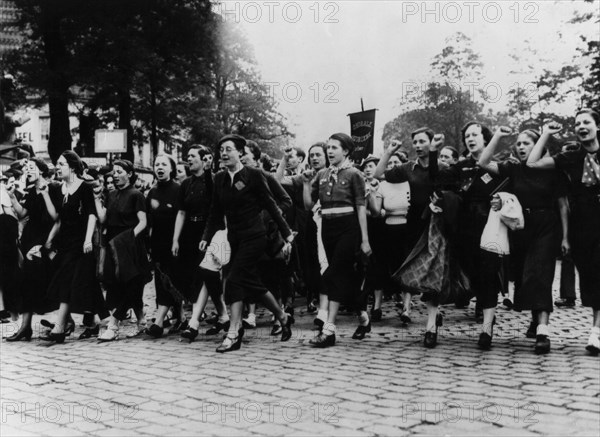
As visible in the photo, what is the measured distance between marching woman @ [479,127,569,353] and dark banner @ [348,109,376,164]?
4626 millimetres

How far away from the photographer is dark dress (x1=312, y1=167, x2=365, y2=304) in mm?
7254

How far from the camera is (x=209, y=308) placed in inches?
421

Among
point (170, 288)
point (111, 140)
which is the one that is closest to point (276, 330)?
point (170, 288)

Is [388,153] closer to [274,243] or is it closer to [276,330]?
[274,243]

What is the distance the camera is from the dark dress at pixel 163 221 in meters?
8.34

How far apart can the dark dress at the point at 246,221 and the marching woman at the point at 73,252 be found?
1717mm

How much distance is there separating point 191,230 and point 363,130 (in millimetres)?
4398

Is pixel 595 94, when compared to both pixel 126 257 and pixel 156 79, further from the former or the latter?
pixel 126 257

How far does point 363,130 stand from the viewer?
11.7 meters

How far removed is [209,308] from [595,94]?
17.4 meters

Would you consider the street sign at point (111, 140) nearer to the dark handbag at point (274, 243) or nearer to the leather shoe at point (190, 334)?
the dark handbag at point (274, 243)

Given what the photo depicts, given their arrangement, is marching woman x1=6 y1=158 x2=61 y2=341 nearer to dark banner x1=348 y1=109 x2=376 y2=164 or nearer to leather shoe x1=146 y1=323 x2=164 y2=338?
leather shoe x1=146 y1=323 x2=164 y2=338

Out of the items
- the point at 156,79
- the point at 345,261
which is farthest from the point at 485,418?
the point at 156,79

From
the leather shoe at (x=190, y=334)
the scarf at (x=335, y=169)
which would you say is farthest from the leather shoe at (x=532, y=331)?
the leather shoe at (x=190, y=334)
